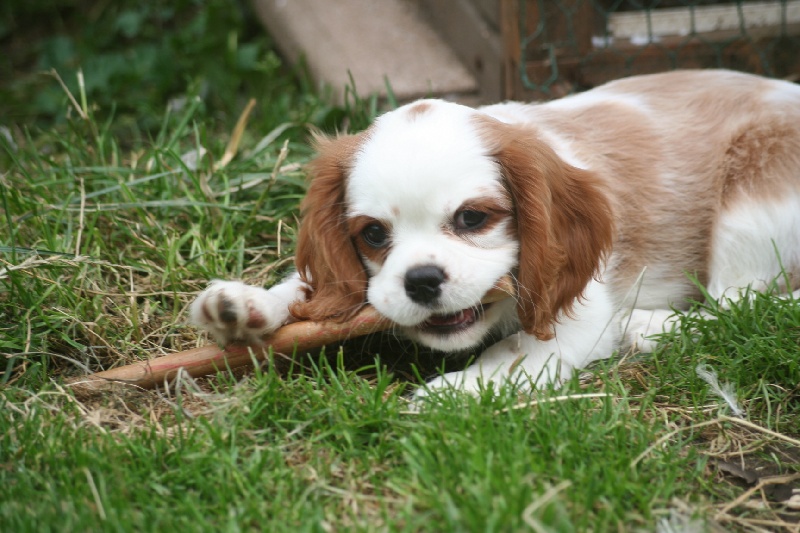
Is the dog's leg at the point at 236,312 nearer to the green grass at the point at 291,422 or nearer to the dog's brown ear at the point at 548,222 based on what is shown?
the green grass at the point at 291,422

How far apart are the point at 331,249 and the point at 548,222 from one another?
0.78 meters

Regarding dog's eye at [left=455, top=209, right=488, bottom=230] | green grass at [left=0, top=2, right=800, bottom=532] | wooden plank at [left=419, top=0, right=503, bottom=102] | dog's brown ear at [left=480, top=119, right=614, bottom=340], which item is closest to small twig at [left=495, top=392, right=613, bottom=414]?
green grass at [left=0, top=2, right=800, bottom=532]

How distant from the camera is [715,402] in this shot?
2922 mm

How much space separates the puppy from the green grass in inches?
9.4

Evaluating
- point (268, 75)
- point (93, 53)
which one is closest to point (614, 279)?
point (268, 75)

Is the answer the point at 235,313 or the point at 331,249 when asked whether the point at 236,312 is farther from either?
the point at 331,249

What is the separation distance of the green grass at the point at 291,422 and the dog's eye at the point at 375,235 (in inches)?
17.3

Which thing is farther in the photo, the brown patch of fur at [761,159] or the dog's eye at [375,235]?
the brown patch of fur at [761,159]

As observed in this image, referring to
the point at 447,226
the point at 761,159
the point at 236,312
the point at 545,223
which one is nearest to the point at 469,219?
the point at 447,226

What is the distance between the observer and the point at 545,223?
2959mm

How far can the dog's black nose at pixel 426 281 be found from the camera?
110 inches

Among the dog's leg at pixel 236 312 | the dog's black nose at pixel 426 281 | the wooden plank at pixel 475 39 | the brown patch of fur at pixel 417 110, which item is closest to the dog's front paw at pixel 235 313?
the dog's leg at pixel 236 312

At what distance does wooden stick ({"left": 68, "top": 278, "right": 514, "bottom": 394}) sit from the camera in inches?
117

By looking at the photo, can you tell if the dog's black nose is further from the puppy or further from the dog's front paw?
the dog's front paw
